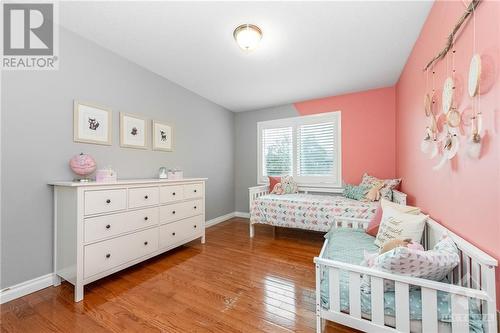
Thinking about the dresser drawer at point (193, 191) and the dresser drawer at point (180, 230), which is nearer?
the dresser drawer at point (180, 230)

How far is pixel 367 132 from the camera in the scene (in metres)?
3.31

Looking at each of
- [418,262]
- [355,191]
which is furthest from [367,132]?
[418,262]

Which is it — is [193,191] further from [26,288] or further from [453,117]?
[453,117]

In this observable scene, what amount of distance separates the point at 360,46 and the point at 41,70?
302cm

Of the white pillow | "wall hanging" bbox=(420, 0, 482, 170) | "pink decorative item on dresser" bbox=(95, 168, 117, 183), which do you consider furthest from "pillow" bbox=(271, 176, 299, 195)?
"pink decorative item on dresser" bbox=(95, 168, 117, 183)

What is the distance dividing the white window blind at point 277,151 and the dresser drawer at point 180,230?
6.08 ft

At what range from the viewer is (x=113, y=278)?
1.92 meters

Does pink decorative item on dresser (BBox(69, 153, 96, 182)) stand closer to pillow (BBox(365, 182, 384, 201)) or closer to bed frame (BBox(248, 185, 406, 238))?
bed frame (BBox(248, 185, 406, 238))

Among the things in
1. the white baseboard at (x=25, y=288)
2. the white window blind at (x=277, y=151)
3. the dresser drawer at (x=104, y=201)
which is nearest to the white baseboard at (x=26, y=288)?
the white baseboard at (x=25, y=288)

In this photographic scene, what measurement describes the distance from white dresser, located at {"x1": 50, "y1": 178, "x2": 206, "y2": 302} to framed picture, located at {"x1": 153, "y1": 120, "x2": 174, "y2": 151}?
0.67 meters

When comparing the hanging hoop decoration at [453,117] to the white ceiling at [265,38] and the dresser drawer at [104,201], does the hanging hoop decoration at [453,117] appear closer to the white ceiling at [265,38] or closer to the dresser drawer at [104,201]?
the white ceiling at [265,38]

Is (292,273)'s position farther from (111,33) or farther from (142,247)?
(111,33)

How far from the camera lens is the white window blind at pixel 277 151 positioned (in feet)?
13.0

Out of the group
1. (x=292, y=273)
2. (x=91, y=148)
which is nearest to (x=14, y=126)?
(x=91, y=148)
